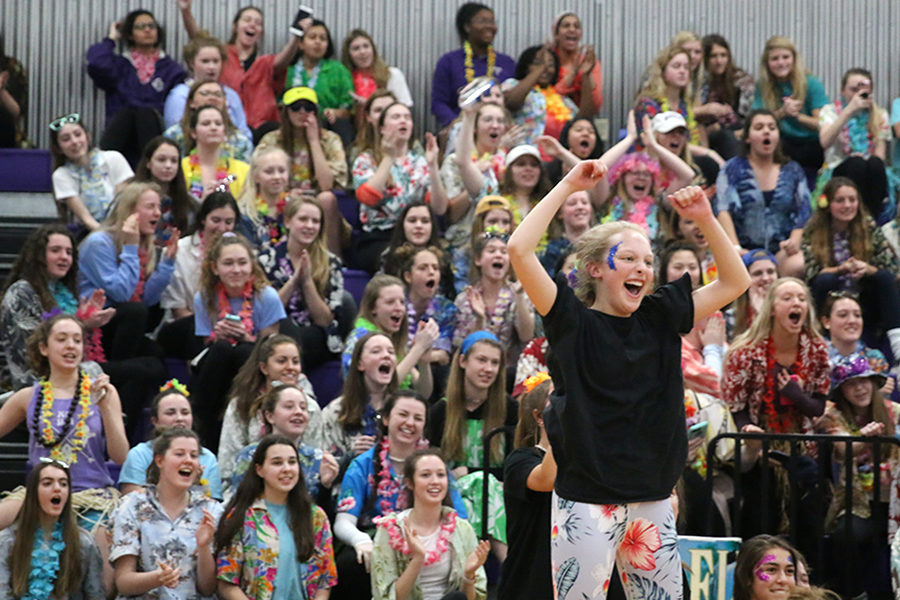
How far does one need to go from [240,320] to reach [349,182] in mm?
2522

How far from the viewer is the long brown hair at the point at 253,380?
7062 millimetres

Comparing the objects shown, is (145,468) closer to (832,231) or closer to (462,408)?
(462,408)

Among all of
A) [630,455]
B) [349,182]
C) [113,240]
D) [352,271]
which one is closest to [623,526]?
[630,455]

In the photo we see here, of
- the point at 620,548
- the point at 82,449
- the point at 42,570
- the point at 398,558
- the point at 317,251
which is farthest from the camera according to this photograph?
the point at 317,251

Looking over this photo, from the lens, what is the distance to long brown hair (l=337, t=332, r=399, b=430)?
7309 millimetres

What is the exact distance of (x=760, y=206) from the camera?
31.8 ft

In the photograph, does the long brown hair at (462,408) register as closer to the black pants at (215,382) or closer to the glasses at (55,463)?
the black pants at (215,382)

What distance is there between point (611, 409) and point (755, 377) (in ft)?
10.2

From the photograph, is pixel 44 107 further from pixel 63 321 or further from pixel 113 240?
pixel 63 321

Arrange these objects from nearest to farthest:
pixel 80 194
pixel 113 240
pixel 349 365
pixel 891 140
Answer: pixel 349 365, pixel 113 240, pixel 80 194, pixel 891 140

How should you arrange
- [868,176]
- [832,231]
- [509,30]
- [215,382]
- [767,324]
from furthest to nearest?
[509,30], [868,176], [832,231], [215,382], [767,324]

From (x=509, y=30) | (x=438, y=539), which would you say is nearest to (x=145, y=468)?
(x=438, y=539)

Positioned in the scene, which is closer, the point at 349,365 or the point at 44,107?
the point at 349,365

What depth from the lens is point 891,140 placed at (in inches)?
428
